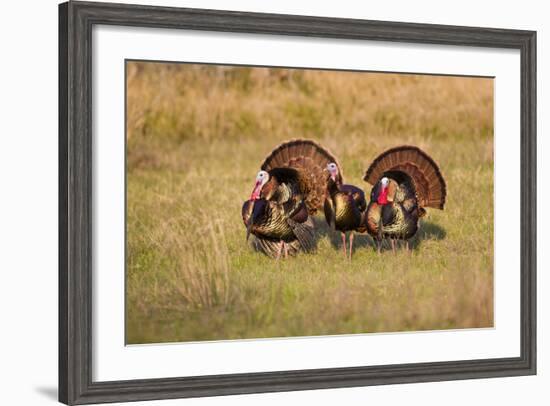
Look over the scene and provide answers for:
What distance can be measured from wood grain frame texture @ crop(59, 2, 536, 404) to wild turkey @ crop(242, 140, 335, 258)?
0.61 metres

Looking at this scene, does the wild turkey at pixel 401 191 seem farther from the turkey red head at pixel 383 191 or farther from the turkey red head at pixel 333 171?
the turkey red head at pixel 333 171

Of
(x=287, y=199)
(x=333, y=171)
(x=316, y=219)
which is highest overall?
(x=333, y=171)

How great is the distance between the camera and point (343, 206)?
7.16m

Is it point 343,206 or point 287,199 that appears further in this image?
point 343,206

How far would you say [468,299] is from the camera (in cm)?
738

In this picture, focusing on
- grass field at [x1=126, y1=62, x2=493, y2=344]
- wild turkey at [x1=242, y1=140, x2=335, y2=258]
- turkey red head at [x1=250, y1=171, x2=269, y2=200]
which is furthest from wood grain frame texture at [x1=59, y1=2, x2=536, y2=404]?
turkey red head at [x1=250, y1=171, x2=269, y2=200]

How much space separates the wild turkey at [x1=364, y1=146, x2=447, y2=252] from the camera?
7.21 metres

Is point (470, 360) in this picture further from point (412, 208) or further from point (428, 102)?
point (428, 102)

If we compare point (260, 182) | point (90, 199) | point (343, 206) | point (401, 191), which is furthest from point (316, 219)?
point (90, 199)

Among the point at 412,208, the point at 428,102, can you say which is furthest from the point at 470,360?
the point at 428,102

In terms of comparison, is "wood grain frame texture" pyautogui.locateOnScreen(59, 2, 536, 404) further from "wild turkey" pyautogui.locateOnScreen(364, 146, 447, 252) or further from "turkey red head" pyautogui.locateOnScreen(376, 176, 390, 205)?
"turkey red head" pyautogui.locateOnScreen(376, 176, 390, 205)

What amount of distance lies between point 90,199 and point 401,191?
5.72ft

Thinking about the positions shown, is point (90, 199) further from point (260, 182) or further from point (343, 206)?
point (343, 206)

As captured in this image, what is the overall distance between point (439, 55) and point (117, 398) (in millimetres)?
2443
